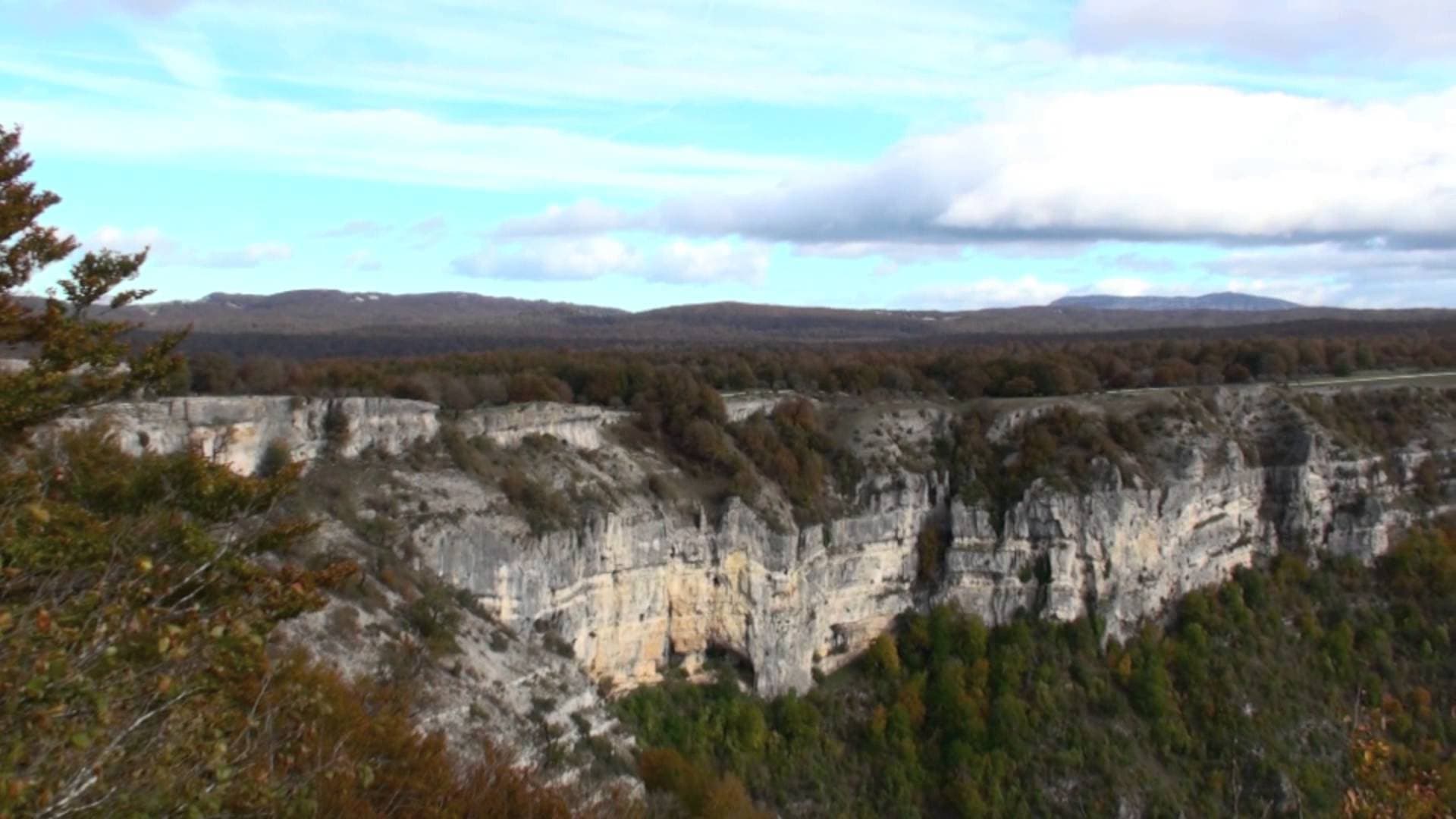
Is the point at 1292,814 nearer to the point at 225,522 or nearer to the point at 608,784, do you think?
the point at 608,784

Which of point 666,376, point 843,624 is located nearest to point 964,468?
point 843,624

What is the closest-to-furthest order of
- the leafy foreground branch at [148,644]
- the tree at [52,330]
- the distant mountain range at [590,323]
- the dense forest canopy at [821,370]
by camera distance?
1. the leafy foreground branch at [148,644]
2. the tree at [52,330]
3. the dense forest canopy at [821,370]
4. the distant mountain range at [590,323]

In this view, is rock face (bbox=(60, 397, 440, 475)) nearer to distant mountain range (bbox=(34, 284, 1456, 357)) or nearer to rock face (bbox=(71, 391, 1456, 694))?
rock face (bbox=(71, 391, 1456, 694))

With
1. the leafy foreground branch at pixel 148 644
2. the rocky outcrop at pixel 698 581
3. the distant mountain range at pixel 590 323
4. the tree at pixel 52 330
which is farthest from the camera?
the distant mountain range at pixel 590 323

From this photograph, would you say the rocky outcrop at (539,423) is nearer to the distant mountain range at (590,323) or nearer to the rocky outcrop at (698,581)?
the rocky outcrop at (698,581)

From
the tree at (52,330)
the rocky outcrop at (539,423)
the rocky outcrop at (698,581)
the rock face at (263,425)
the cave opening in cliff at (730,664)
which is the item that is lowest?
the cave opening in cliff at (730,664)

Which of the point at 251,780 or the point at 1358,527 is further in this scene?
the point at 1358,527

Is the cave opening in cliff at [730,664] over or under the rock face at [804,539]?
under

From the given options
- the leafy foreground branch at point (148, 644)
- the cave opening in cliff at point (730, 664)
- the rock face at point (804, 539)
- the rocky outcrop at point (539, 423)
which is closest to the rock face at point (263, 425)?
the rock face at point (804, 539)
